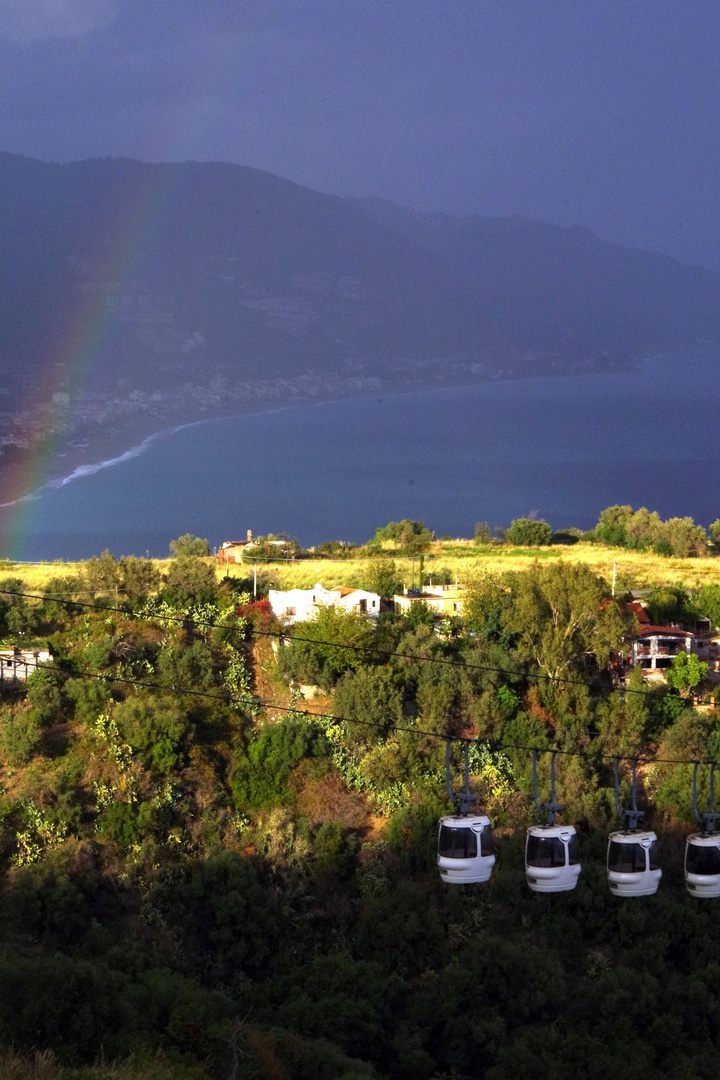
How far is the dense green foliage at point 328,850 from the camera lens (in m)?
12.7

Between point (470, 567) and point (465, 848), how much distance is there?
18.3 meters

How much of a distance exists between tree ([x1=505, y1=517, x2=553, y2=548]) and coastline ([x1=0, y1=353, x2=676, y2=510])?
182ft

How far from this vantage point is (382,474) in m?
107

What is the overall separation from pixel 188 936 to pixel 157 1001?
11.0 feet

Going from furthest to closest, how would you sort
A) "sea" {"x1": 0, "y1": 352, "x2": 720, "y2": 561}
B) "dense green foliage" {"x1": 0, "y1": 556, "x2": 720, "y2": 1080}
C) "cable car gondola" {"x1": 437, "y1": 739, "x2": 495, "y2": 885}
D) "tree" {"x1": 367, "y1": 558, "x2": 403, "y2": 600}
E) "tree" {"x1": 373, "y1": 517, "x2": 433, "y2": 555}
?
"sea" {"x1": 0, "y1": 352, "x2": 720, "y2": 561} < "tree" {"x1": 373, "y1": 517, "x2": 433, "y2": 555} < "tree" {"x1": 367, "y1": 558, "x2": 403, "y2": 600} < "dense green foliage" {"x1": 0, "y1": 556, "x2": 720, "y2": 1080} < "cable car gondola" {"x1": 437, "y1": 739, "x2": 495, "y2": 885}

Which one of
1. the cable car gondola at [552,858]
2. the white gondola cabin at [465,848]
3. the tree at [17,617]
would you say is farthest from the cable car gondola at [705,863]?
the tree at [17,617]

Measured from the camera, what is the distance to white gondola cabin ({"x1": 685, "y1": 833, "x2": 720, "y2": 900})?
11164 mm

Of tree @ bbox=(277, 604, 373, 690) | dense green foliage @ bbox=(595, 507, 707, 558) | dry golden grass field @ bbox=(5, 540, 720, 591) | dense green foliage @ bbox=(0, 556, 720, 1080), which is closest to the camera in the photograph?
dense green foliage @ bbox=(0, 556, 720, 1080)

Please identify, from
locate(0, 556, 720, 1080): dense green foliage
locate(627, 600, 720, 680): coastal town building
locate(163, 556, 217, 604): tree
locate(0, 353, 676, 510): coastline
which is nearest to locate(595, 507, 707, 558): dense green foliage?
locate(627, 600, 720, 680): coastal town building

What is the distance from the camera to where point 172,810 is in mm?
17578

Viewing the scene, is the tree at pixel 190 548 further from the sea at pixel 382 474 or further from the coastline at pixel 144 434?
the coastline at pixel 144 434

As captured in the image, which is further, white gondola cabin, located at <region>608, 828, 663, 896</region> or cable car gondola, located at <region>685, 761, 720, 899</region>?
cable car gondola, located at <region>685, 761, 720, 899</region>

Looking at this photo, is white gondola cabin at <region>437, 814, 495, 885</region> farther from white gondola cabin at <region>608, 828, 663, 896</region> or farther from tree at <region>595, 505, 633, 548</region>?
tree at <region>595, 505, 633, 548</region>

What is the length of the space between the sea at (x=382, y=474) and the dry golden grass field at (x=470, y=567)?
111 ft
